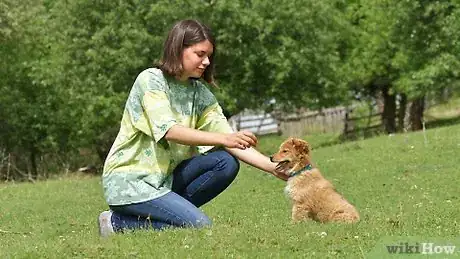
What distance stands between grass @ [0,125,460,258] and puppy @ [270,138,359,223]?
27 centimetres

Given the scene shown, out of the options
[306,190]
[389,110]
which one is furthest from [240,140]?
[389,110]

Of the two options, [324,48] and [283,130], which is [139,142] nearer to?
[324,48]

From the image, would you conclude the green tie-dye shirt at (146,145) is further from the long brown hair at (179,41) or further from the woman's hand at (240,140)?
the woman's hand at (240,140)

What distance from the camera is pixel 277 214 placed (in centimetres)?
1104

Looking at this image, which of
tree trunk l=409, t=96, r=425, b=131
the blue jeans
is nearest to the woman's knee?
the blue jeans

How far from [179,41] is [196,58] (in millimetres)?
206

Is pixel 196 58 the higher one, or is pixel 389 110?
pixel 196 58

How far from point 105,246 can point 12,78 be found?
28.0 m

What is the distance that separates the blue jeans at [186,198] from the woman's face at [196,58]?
0.83 metres

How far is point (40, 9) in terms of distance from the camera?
30.8 meters

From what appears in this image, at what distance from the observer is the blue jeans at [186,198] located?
732cm

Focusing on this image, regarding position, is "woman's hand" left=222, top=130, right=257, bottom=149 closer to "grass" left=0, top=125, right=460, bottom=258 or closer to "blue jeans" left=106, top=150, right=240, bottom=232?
"grass" left=0, top=125, right=460, bottom=258

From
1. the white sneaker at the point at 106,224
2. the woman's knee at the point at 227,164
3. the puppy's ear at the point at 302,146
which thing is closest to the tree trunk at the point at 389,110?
the puppy's ear at the point at 302,146

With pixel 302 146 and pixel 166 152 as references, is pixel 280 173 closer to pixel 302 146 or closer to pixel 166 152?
pixel 302 146
